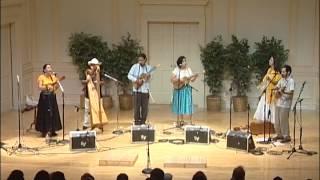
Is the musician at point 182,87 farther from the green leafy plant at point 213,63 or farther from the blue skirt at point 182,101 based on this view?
the green leafy plant at point 213,63

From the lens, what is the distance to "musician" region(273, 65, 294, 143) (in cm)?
1316

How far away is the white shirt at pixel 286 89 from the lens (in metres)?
13.1

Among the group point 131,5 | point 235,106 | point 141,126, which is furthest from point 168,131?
point 131,5

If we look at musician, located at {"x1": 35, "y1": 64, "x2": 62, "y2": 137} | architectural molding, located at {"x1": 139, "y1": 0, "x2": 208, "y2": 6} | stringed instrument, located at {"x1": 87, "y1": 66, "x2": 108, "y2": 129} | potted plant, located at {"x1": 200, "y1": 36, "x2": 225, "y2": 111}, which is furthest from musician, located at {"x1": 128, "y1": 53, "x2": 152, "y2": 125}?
architectural molding, located at {"x1": 139, "y1": 0, "x2": 208, "y2": 6}

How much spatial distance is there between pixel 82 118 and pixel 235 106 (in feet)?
11.8

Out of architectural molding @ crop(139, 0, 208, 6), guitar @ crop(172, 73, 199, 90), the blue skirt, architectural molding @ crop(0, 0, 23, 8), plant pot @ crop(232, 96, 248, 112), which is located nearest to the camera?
guitar @ crop(172, 73, 199, 90)

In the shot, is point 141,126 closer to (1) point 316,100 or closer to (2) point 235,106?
(2) point 235,106

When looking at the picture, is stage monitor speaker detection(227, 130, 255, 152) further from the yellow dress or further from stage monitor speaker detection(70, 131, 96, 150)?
stage monitor speaker detection(70, 131, 96, 150)

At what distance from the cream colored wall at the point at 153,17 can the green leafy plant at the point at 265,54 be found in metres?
0.34

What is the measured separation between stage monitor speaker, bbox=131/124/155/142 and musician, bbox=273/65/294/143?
7.80 ft

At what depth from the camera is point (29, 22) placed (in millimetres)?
16906

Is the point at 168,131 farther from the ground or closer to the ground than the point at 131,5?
closer to the ground

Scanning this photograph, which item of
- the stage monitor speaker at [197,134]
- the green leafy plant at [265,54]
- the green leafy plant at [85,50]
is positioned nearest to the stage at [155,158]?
the stage monitor speaker at [197,134]

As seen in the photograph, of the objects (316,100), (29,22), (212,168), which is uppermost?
(29,22)
